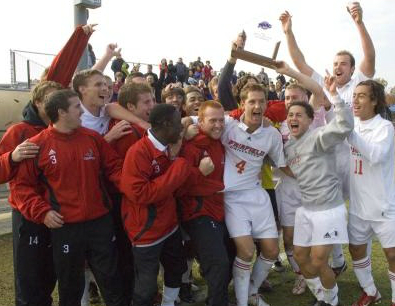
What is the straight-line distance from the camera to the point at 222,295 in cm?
368

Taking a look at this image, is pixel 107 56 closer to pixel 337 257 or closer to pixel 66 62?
pixel 66 62

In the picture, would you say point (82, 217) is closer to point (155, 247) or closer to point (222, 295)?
point (155, 247)

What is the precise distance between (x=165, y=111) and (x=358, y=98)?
6.01ft

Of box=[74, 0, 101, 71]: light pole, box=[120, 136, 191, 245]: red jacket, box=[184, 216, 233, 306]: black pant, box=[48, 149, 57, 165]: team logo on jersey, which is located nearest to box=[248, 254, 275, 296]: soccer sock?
box=[184, 216, 233, 306]: black pant

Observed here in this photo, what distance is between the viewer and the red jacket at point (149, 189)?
336 cm

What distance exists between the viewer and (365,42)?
4.71 m

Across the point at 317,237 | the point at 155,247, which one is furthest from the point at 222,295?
the point at 317,237

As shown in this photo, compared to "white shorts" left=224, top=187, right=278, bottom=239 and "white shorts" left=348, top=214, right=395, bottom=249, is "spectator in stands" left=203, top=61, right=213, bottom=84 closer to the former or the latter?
"white shorts" left=224, top=187, right=278, bottom=239

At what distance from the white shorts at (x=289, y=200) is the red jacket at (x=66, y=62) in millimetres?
2472

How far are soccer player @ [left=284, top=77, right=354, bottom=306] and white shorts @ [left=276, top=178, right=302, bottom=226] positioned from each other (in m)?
0.25

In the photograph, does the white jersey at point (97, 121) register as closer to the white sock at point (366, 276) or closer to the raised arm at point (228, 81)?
the raised arm at point (228, 81)

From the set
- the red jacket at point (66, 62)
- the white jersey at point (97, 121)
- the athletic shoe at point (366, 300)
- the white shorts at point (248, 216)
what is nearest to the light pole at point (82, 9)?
the red jacket at point (66, 62)

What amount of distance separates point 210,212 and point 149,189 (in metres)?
0.80

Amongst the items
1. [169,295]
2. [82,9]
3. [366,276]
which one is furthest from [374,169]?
[82,9]
